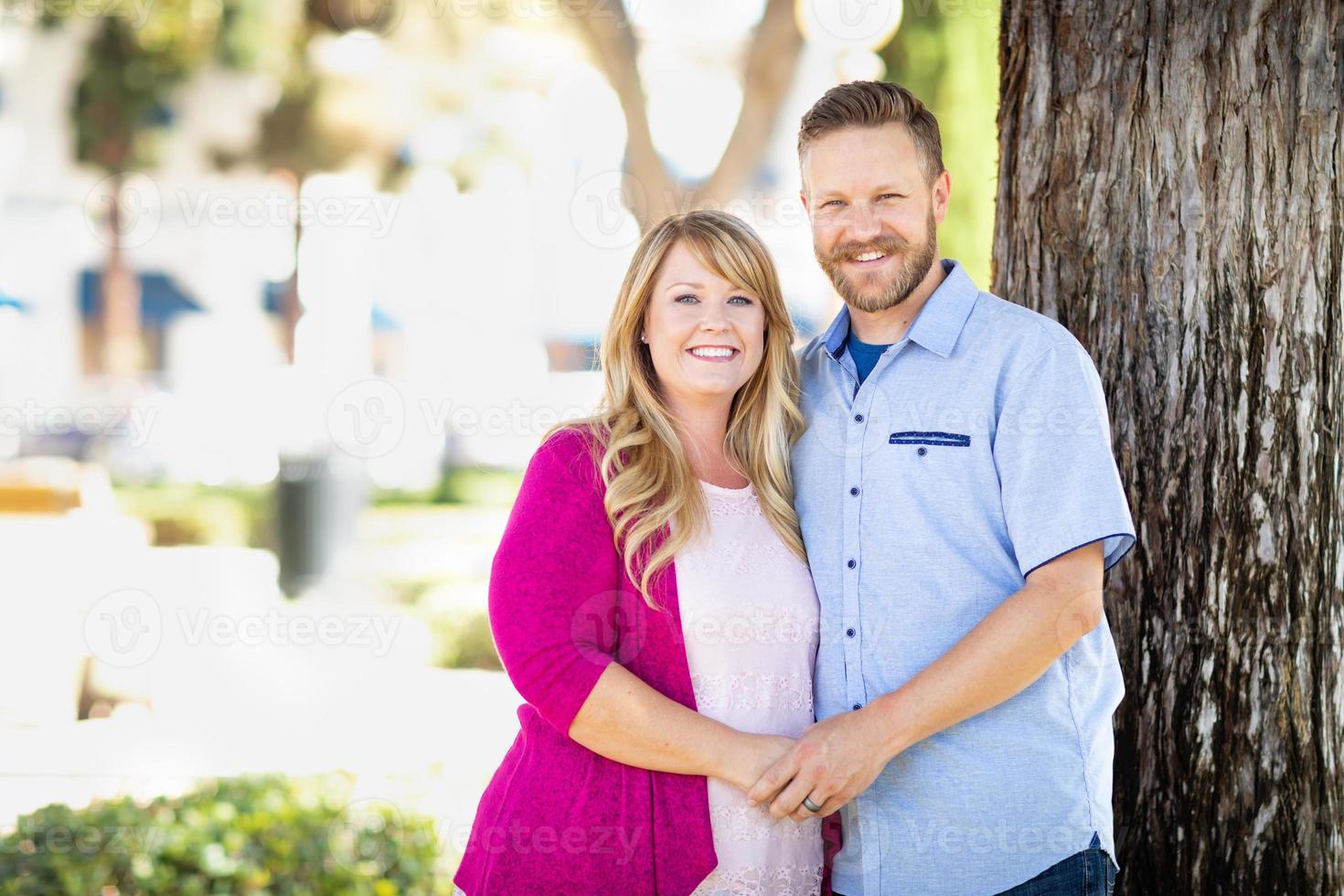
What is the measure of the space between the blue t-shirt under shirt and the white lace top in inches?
20.0

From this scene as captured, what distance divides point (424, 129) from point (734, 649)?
53.0ft

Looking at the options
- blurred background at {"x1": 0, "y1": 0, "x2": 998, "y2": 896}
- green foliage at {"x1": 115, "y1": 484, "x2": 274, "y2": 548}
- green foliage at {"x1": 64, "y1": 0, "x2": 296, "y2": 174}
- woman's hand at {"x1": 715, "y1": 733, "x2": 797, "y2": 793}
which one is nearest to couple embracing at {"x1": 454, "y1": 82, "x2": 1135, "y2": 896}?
woman's hand at {"x1": 715, "y1": 733, "x2": 797, "y2": 793}

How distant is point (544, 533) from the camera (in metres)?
2.56

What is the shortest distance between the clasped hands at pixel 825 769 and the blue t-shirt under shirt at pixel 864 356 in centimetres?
85

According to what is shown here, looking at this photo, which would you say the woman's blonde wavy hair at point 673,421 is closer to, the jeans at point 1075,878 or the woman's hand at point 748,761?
the woman's hand at point 748,761

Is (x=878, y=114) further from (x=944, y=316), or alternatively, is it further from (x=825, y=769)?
(x=825, y=769)

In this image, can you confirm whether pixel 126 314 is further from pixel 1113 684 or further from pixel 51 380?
pixel 1113 684

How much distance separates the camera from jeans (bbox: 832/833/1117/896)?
2.46 meters

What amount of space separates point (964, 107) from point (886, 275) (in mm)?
6645

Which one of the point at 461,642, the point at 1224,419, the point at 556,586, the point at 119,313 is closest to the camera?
the point at 556,586

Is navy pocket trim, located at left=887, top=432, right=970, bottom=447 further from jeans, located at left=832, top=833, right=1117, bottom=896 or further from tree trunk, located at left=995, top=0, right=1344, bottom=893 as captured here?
jeans, located at left=832, top=833, right=1117, bottom=896

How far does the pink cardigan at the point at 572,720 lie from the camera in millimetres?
2498

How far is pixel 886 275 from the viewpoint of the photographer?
111 inches

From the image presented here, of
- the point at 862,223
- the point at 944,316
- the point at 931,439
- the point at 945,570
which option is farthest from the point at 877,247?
the point at 945,570
